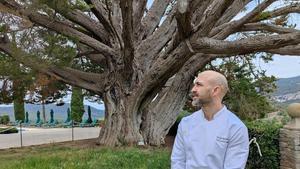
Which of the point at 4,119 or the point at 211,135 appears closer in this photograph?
the point at 211,135

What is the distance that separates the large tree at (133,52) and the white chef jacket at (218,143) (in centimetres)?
773

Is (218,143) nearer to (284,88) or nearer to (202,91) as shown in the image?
(202,91)

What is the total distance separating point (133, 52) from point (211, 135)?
32.8 feet

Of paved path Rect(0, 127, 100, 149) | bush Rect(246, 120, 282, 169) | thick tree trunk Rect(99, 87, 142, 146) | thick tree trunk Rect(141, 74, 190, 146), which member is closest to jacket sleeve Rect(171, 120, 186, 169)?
bush Rect(246, 120, 282, 169)

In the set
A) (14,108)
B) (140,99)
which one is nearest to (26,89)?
(140,99)

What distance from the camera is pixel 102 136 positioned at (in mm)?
14047

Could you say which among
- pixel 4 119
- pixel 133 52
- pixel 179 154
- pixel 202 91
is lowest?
pixel 179 154

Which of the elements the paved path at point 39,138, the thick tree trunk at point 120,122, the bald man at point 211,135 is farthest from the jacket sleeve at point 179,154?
the paved path at point 39,138

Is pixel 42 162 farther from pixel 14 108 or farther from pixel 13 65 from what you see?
pixel 14 108

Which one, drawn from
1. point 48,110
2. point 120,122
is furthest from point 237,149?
point 48,110

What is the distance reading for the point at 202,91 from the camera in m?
2.97

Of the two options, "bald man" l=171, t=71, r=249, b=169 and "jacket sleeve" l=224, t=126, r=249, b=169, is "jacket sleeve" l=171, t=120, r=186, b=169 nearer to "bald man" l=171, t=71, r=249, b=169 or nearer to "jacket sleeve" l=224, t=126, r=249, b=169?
"bald man" l=171, t=71, r=249, b=169

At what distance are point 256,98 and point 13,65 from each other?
8.78 m

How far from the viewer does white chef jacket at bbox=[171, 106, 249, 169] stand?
2854mm
